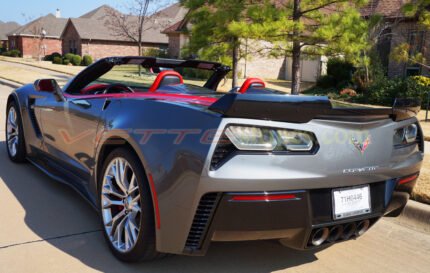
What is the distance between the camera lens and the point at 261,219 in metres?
2.55

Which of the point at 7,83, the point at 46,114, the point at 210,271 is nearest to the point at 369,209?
the point at 210,271

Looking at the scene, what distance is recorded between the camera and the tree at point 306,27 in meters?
8.18

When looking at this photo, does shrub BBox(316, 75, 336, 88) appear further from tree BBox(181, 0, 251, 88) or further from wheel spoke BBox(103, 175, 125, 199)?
wheel spoke BBox(103, 175, 125, 199)

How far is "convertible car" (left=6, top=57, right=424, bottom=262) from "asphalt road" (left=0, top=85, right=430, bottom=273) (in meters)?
0.24

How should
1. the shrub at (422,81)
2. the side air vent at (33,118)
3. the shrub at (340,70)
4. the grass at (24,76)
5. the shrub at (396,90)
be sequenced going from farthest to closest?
the shrub at (340,70)
the grass at (24,76)
the shrub at (422,81)
the shrub at (396,90)
the side air vent at (33,118)

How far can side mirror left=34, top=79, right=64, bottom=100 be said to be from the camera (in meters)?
4.40

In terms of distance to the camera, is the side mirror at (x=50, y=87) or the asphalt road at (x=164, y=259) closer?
the asphalt road at (x=164, y=259)

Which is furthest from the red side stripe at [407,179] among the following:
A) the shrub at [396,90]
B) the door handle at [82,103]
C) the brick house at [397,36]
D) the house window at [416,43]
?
the house window at [416,43]

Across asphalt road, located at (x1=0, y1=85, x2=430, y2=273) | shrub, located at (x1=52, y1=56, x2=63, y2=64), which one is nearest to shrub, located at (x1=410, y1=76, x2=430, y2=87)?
asphalt road, located at (x1=0, y1=85, x2=430, y2=273)

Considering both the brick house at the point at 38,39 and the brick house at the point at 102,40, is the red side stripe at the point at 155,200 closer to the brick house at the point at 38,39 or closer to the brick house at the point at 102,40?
the brick house at the point at 102,40

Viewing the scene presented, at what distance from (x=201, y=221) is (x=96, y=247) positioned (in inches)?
47.3

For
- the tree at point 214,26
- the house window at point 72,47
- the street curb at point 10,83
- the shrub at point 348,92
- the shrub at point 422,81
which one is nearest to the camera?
the tree at point 214,26

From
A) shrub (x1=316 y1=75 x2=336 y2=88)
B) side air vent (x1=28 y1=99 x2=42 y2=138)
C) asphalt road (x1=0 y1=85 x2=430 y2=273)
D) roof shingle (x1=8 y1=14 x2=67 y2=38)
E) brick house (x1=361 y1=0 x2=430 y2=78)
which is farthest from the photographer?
roof shingle (x1=8 y1=14 x2=67 y2=38)

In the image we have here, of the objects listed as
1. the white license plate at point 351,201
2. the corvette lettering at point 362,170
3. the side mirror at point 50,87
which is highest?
the side mirror at point 50,87
